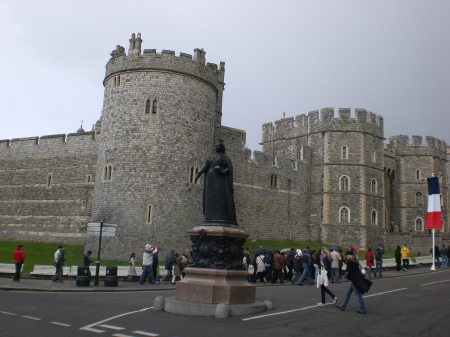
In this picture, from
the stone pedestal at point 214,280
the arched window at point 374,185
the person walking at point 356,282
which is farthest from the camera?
the arched window at point 374,185

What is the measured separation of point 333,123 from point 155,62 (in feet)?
54.9

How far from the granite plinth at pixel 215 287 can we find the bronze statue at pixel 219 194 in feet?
3.86

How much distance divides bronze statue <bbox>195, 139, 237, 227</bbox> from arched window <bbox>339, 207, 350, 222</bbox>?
86.5 ft

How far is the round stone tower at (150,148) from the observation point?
24.7 m

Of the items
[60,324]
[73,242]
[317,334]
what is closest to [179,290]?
[60,324]

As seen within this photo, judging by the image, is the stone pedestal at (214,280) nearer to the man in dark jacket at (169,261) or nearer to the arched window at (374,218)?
the man in dark jacket at (169,261)

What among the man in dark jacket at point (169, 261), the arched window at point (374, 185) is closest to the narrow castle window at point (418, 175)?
the arched window at point (374, 185)

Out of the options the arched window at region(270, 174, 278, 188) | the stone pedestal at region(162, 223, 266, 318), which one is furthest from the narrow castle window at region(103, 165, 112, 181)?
the stone pedestal at region(162, 223, 266, 318)

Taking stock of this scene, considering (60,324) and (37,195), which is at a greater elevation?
(37,195)

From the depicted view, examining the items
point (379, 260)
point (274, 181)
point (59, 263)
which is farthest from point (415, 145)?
point (59, 263)

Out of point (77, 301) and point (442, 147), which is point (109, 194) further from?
point (442, 147)

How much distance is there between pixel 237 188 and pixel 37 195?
1454cm

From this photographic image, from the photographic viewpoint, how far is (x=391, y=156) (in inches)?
1742

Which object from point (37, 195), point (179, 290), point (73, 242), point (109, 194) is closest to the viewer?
point (179, 290)
